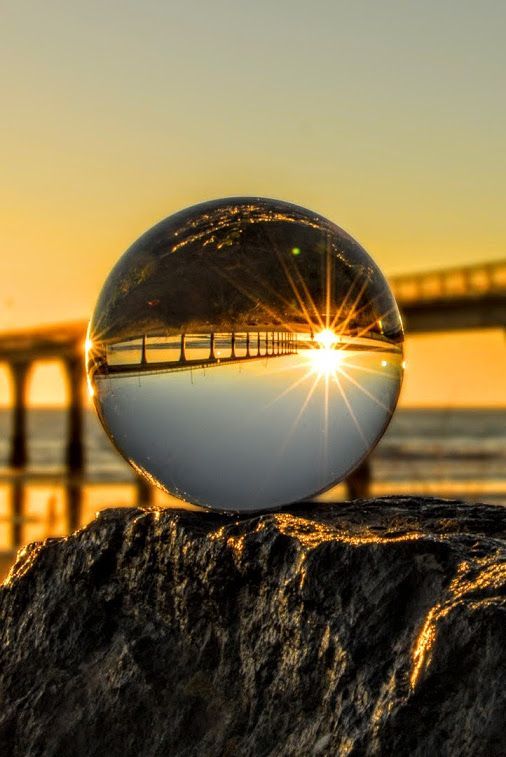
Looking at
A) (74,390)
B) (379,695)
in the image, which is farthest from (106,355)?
(74,390)

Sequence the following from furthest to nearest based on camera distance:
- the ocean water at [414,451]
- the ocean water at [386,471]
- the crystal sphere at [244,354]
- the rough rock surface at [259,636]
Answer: the ocean water at [414,451]
the ocean water at [386,471]
the crystal sphere at [244,354]
the rough rock surface at [259,636]

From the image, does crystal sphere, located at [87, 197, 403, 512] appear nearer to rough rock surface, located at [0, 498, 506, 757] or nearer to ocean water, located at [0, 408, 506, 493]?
rough rock surface, located at [0, 498, 506, 757]

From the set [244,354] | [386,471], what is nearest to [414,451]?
[386,471]

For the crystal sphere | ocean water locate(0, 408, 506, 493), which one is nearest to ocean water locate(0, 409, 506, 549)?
ocean water locate(0, 408, 506, 493)

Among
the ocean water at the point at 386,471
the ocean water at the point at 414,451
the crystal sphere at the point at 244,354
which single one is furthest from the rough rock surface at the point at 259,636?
the ocean water at the point at 414,451

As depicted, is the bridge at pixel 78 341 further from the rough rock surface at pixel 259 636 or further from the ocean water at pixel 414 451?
the rough rock surface at pixel 259 636

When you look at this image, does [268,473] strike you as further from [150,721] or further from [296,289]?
[150,721]
